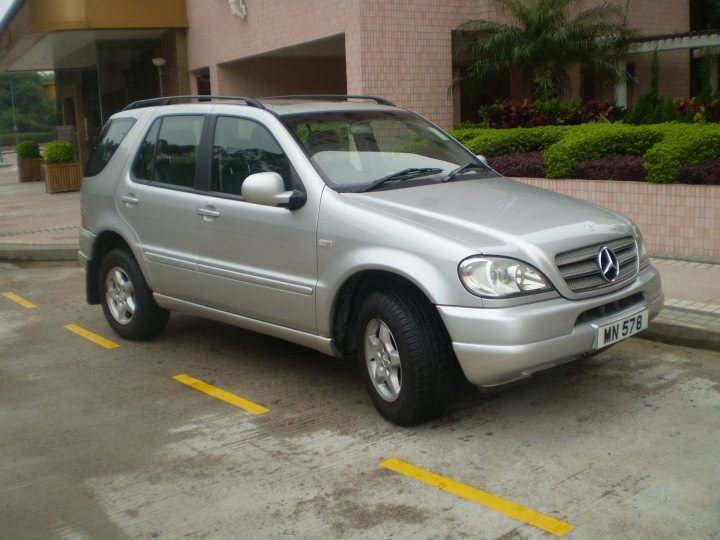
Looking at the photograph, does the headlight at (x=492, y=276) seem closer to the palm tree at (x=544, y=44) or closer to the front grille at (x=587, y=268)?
the front grille at (x=587, y=268)

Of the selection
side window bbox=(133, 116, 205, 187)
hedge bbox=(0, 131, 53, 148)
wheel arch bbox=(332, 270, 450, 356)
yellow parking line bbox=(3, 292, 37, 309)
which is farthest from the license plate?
hedge bbox=(0, 131, 53, 148)

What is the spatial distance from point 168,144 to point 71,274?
16.2 ft

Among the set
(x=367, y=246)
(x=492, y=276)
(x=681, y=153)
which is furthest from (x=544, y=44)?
(x=492, y=276)

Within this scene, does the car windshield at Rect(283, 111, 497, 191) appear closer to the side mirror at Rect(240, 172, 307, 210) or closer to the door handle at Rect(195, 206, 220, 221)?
the side mirror at Rect(240, 172, 307, 210)

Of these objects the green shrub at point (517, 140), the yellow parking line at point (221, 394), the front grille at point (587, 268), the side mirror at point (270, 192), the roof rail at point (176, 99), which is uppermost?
the roof rail at point (176, 99)

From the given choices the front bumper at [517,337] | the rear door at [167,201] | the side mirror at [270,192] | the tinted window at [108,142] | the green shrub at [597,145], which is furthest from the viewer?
the green shrub at [597,145]

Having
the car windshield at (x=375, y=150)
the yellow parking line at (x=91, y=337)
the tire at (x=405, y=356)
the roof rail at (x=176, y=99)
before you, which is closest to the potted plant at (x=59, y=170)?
the yellow parking line at (x=91, y=337)

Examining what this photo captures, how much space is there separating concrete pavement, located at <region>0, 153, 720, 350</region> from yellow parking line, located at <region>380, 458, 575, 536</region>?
9.97 ft

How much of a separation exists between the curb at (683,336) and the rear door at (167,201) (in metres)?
3.49

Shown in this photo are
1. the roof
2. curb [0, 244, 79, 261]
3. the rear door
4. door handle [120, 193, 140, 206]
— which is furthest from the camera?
curb [0, 244, 79, 261]

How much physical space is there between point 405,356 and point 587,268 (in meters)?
1.13

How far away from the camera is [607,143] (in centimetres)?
1093

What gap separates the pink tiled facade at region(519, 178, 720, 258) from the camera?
9.55m

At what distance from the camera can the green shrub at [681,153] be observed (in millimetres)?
9836
